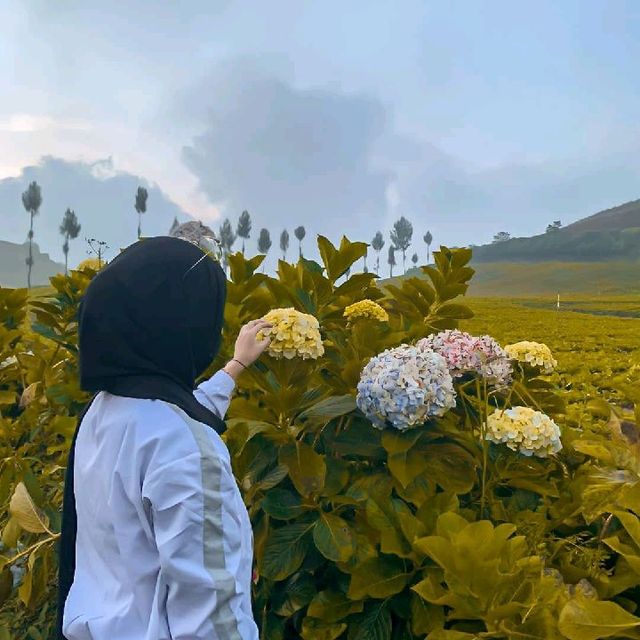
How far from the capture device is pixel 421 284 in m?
2.65

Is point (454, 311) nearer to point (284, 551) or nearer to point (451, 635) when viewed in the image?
point (284, 551)

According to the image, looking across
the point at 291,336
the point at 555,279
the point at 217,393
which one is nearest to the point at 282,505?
the point at 217,393

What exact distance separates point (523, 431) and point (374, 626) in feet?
1.97

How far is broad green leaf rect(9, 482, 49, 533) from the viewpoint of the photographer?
Result: 6.94ft

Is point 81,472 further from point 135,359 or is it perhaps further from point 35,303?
point 35,303

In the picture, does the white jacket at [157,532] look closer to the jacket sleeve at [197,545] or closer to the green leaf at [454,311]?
the jacket sleeve at [197,545]

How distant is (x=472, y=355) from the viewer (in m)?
1.88

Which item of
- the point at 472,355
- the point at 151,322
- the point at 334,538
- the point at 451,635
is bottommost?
the point at 451,635

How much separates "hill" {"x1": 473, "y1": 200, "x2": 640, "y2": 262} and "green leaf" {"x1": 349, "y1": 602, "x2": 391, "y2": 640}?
10508cm

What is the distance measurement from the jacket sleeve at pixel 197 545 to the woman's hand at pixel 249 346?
0.59 meters

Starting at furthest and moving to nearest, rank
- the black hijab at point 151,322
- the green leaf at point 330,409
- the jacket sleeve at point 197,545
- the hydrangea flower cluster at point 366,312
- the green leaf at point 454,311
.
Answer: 1. the green leaf at point 454,311
2. the hydrangea flower cluster at point 366,312
3. the green leaf at point 330,409
4. the black hijab at point 151,322
5. the jacket sleeve at point 197,545

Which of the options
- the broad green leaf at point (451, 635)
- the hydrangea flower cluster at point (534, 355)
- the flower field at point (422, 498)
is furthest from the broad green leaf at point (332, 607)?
the hydrangea flower cluster at point (534, 355)

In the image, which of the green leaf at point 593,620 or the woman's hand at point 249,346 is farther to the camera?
the woman's hand at point 249,346

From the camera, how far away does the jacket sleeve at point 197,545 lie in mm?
1163
